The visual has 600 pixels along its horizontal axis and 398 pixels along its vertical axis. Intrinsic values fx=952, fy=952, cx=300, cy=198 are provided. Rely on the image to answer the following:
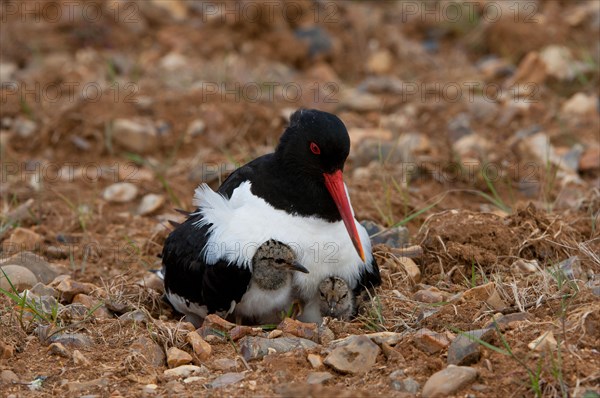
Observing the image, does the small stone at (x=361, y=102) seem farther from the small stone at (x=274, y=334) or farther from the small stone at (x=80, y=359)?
the small stone at (x=80, y=359)

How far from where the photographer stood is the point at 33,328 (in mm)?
5059

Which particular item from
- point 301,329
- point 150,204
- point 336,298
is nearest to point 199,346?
point 301,329

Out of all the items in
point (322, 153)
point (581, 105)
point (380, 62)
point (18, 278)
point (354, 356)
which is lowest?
point (18, 278)

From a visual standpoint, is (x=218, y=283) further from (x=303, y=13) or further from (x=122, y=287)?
(x=303, y=13)

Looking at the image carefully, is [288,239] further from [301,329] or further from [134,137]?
[134,137]

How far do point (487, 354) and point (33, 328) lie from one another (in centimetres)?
238

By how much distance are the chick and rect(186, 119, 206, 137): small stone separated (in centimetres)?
374

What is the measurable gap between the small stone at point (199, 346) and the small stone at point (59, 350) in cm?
61

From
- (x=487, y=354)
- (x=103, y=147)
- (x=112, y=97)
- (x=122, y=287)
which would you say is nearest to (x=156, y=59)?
(x=112, y=97)

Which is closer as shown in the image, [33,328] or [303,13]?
[33,328]

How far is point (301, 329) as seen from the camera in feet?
16.3

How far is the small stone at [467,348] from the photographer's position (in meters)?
4.36

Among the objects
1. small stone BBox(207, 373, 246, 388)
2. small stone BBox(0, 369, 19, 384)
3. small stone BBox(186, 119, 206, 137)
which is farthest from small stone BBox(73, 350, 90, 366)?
small stone BBox(186, 119, 206, 137)

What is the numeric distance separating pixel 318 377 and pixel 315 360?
20cm
